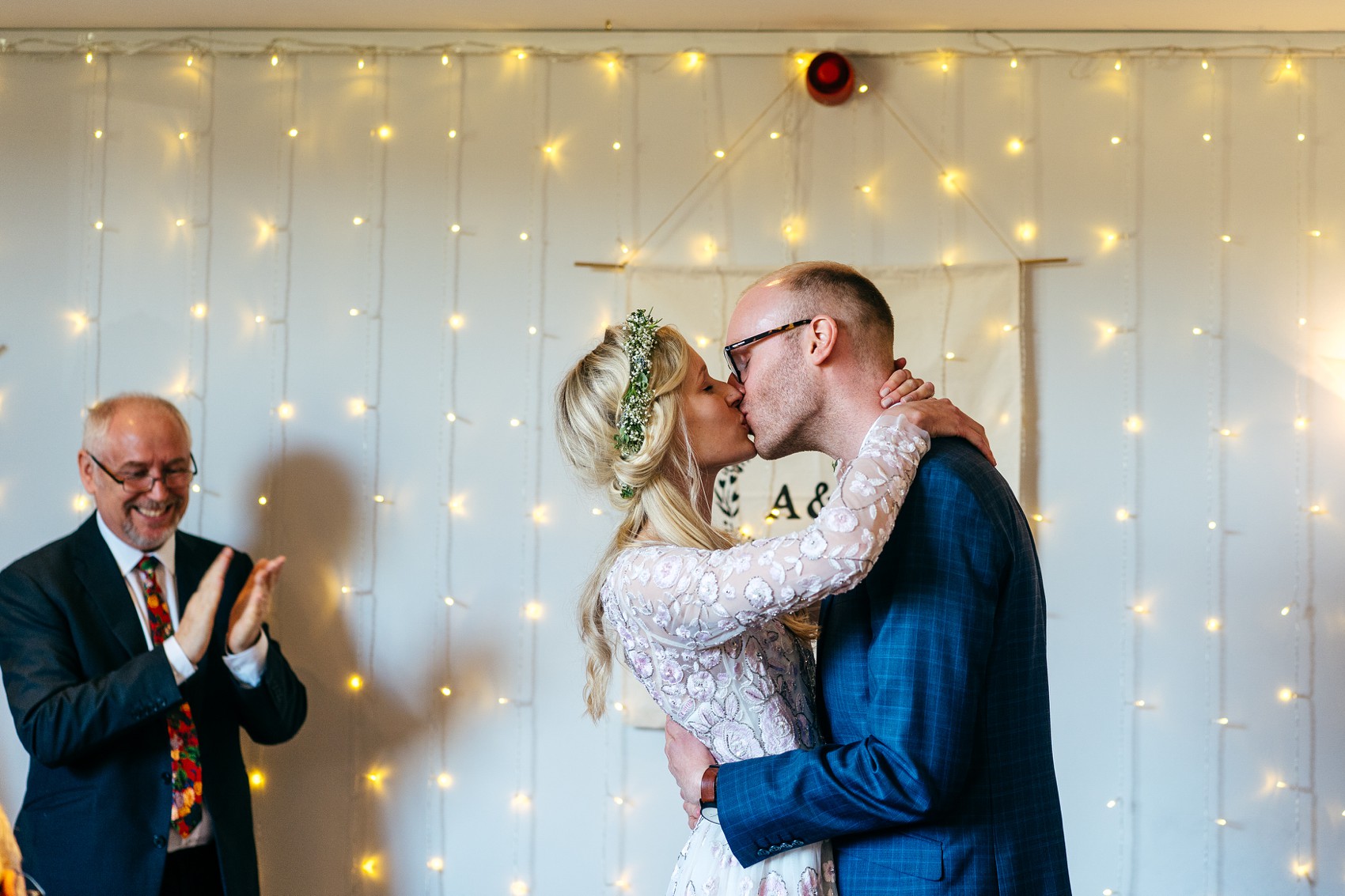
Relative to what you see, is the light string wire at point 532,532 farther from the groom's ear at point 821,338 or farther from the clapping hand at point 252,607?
the groom's ear at point 821,338

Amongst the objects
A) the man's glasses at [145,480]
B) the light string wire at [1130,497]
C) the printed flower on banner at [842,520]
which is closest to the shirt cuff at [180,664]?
the man's glasses at [145,480]

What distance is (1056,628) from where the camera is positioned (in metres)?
3.33

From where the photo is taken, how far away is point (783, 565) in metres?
1.58

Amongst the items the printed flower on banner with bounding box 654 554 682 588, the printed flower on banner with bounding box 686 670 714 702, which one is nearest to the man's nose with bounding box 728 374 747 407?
the printed flower on banner with bounding box 654 554 682 588

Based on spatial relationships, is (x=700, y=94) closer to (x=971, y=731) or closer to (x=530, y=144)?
Answer: (x=530, y=144)

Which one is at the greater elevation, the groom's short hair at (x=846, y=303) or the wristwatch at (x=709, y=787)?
the groom's short hair at (x=846, y=303)

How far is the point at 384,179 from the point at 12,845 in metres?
2.55

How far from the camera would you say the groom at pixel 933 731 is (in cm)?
161

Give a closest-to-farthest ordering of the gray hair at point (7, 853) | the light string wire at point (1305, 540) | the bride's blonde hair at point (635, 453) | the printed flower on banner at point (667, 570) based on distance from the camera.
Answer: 1. the gray hair at point (7, 853)
2. the printed flower on banner at point (667, 570)
3. the bride's blonde hair at point (635, 453)
4. the light string wire at point (1305, 540)

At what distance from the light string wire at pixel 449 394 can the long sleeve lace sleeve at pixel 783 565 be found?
1704 millimetres

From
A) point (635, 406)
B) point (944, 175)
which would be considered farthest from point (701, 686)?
point (944, 175)

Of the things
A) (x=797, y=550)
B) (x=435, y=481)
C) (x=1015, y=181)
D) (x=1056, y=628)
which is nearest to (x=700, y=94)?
(x=1015, y=181)

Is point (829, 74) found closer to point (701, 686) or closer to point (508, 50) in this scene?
point (508, 50)

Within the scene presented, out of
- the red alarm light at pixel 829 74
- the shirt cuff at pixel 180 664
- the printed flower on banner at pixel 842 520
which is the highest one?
the red alarm light at pixel 829 74
